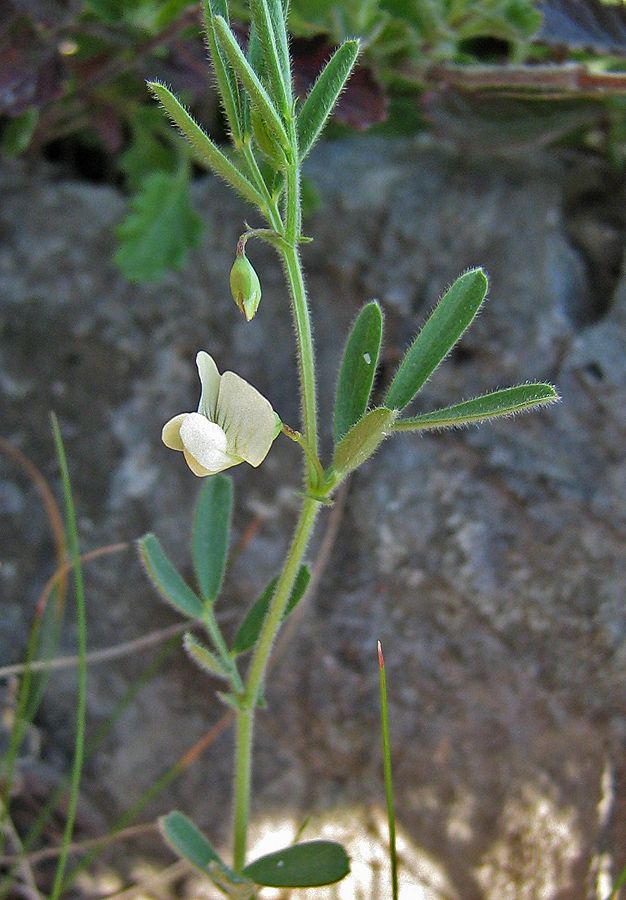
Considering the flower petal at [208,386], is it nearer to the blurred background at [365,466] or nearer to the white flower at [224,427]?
the white flower at [224,427]

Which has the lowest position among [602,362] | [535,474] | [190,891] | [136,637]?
[190,891]

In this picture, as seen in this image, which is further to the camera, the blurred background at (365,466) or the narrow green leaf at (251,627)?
the blurred background at (365,466)

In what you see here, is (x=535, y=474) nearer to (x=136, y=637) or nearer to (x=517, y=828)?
(x=517, y=828)

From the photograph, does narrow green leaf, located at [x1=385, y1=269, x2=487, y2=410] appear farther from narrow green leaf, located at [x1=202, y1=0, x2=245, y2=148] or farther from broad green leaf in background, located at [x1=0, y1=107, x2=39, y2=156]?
broad green leaf in background, located at [x1=0, y1=107, x2=39, y2=156]

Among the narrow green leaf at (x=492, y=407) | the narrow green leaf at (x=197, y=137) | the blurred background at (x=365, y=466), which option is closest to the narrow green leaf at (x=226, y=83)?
the narrow green leaf at (x=197, y=137)

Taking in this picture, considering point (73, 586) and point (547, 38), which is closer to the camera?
point (547, 38)

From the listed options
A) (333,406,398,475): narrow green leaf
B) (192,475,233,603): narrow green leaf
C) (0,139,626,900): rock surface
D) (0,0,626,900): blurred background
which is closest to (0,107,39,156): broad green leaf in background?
(0,0,626,900): blurred background

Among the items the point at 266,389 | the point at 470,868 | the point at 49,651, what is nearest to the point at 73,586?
the point at 49,651
